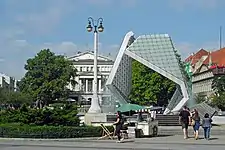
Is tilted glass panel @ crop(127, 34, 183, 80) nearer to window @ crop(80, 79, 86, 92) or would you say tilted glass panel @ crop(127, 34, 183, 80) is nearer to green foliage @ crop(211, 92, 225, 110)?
green foliage @ crop(211, 92, 225, 110)

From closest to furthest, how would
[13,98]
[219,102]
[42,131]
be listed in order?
[42,131] < [219,102] < [13,98]

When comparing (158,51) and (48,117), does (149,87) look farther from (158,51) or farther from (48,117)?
(48,117)

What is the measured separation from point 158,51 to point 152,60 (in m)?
1.08

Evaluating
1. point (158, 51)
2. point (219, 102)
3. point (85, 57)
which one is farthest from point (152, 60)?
point (85, 57)

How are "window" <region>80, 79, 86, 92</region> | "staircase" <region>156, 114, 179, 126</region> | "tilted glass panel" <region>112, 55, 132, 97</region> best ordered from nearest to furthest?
"staircase" <region>156, 114, 179, 126</region>, "tilted glass panel" <region>112, 55, 132, 97</region>, "window" <region>80, 79, 86, 92</region>

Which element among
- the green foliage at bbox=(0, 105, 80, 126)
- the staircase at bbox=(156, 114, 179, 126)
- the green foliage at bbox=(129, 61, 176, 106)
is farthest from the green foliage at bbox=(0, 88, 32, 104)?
the green foliage at bbox=(0, 105, 80, 126)

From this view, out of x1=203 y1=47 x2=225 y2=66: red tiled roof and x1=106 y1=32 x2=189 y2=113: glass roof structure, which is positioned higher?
x1=203 y1=47 x2=225 y2=66: red tiled roof

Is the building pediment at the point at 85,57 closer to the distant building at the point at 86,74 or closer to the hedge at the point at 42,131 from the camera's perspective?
the distant building at the point at 86,74

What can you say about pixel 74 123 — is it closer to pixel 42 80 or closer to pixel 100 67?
pixel 42 80

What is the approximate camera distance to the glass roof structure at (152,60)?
45094mm

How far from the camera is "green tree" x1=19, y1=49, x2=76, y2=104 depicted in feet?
359

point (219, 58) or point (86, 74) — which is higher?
point (219, 58)

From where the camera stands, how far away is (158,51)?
45.9 metres

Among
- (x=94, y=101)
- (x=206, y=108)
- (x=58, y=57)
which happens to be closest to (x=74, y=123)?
(x=94, y=101)
